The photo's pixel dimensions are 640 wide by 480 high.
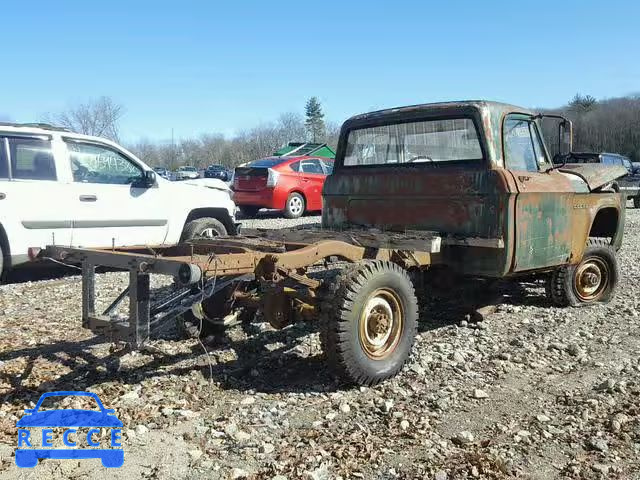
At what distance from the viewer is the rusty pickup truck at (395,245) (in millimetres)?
3816

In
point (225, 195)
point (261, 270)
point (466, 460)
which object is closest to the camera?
point (466, 460)

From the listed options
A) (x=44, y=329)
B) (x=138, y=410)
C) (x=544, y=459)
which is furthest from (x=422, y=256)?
(x=44, y=329)

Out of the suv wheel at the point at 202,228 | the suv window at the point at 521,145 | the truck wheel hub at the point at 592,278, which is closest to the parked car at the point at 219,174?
the suv wheel at the point at 202,228

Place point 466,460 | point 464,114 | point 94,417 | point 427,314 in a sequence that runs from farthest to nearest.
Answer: point 427,314, point 464,114, point 94,417, point 466,460

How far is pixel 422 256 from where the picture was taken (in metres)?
4.80

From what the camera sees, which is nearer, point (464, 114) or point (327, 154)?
point (464, 114)

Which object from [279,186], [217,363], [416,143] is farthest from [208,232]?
[279,186]

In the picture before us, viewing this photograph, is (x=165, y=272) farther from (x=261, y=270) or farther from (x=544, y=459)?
(x=544, y=459)

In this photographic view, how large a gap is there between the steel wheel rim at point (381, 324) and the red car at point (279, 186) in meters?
10.3

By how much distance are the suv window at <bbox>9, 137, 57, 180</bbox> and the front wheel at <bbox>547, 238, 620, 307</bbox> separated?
5.66m

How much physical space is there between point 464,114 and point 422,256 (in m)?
1.36

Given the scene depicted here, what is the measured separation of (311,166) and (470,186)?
34.6ft

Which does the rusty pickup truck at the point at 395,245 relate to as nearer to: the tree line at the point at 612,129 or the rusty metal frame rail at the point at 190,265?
the rusty metal frame rail at the point at 190,265

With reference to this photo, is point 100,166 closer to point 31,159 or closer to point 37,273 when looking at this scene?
point 31,159
